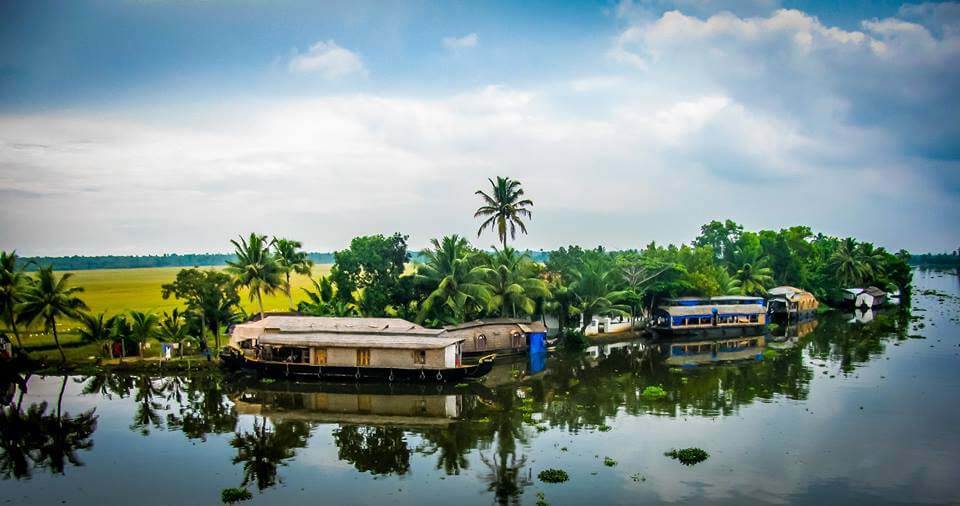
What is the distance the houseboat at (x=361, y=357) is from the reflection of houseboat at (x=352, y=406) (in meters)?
1.54

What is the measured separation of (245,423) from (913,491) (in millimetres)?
23265

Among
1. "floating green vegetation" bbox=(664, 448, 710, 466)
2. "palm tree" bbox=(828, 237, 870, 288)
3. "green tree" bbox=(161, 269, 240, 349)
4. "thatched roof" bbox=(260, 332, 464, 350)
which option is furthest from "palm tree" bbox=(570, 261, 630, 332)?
"palm tree" bbox=(828, 237, 870, 288)

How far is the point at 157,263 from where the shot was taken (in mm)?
174500

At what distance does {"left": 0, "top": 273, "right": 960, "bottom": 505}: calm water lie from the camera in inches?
715

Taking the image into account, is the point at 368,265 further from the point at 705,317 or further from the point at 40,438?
the point at 705,317

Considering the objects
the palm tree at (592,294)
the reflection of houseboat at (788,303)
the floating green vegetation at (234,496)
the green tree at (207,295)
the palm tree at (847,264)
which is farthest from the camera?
the palm tree at (847,264)

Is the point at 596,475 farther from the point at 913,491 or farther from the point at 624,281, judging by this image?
the point at 624,281

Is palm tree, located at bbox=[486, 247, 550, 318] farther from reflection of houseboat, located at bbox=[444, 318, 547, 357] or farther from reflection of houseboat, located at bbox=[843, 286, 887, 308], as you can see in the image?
reflection of houseboat, located at bbox=[843, 286, 887, 308]

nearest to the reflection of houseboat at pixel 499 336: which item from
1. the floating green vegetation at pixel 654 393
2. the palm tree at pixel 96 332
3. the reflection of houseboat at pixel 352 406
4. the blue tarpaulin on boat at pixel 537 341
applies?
the blue tarpaulin on boat at pixel 537 341

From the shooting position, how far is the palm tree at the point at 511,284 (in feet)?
137

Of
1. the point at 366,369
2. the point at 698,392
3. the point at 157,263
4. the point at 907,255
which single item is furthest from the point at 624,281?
the point at 157,263

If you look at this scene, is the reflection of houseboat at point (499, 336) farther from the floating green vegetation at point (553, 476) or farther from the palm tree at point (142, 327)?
the floating green vegetation at point (553, 476)

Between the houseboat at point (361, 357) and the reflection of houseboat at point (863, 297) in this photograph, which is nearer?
the houseboat at point (361, 357)

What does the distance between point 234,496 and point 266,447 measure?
4.45 metres
